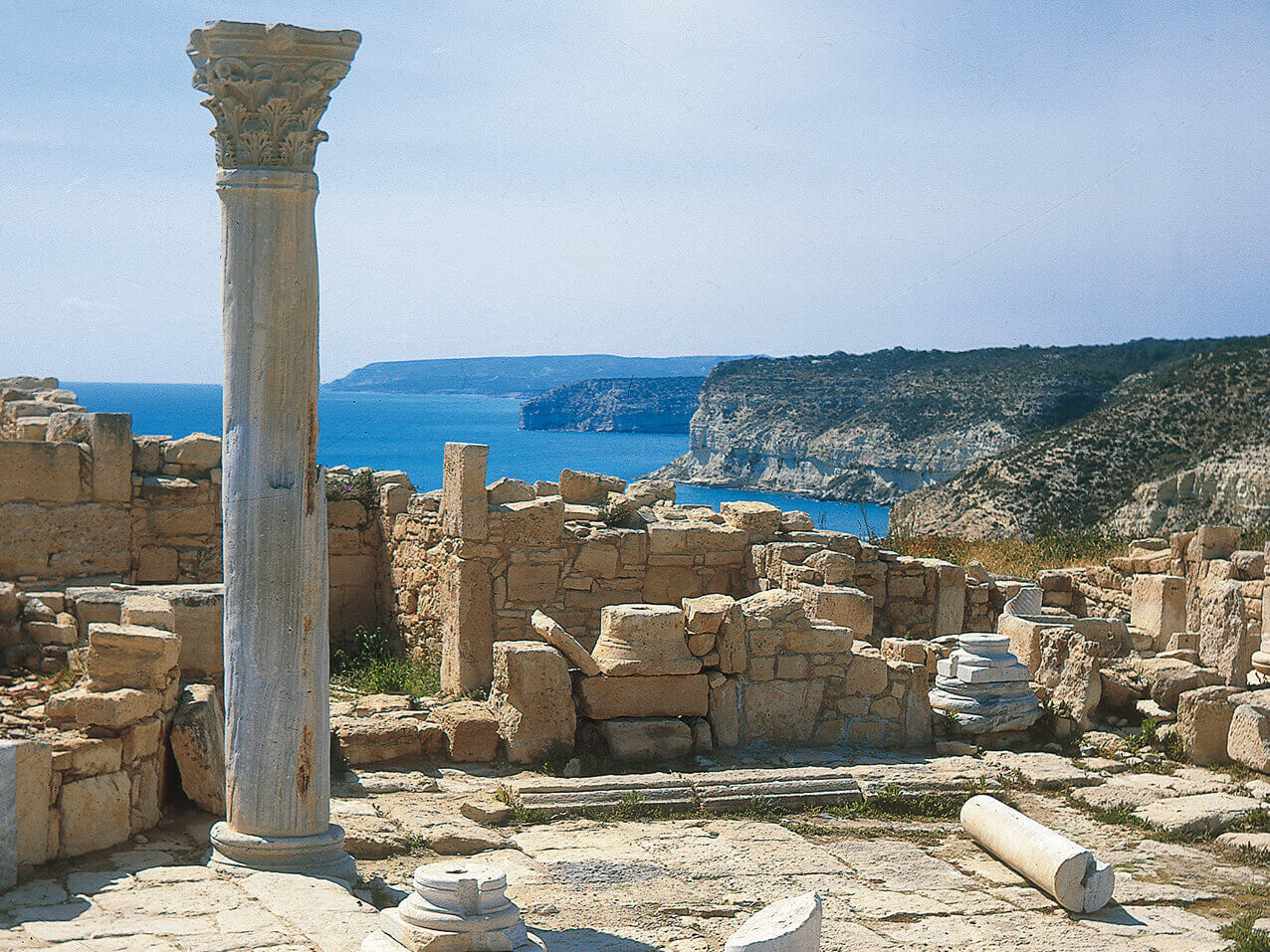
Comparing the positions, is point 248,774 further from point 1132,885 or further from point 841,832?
point 1132,885

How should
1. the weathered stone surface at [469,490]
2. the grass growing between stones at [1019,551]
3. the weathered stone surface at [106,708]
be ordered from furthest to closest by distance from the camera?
1. the grass growing between stones at [1019,551]
2. the weathered stone surface at [469,490]
3. the weathered stone surface at [106,708]

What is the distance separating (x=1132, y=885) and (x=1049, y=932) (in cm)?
102

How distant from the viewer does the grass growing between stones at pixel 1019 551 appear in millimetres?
17172

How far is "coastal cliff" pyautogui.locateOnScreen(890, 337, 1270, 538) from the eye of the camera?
30.1m

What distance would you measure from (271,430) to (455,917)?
2.38 m

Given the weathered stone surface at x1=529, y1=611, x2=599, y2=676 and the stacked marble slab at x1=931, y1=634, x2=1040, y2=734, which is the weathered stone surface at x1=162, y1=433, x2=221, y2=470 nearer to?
the weathered stone surface at x1=529, y1=611, x2=599, y2=676

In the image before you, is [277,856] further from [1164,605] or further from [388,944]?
[1164,605]

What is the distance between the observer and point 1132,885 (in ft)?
23.8

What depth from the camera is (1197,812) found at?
8398 mm

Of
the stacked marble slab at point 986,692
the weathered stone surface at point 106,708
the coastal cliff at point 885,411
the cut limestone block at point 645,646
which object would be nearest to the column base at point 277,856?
the weathered stone surface at point 106,708

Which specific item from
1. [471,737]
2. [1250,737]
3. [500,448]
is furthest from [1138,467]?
[500,448]

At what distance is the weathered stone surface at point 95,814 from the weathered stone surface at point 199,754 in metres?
0.47

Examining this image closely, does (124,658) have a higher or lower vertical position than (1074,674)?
higher

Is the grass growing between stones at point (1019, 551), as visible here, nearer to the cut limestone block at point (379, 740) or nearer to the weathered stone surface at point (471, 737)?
the weathered stone surface at point (471, 737)
